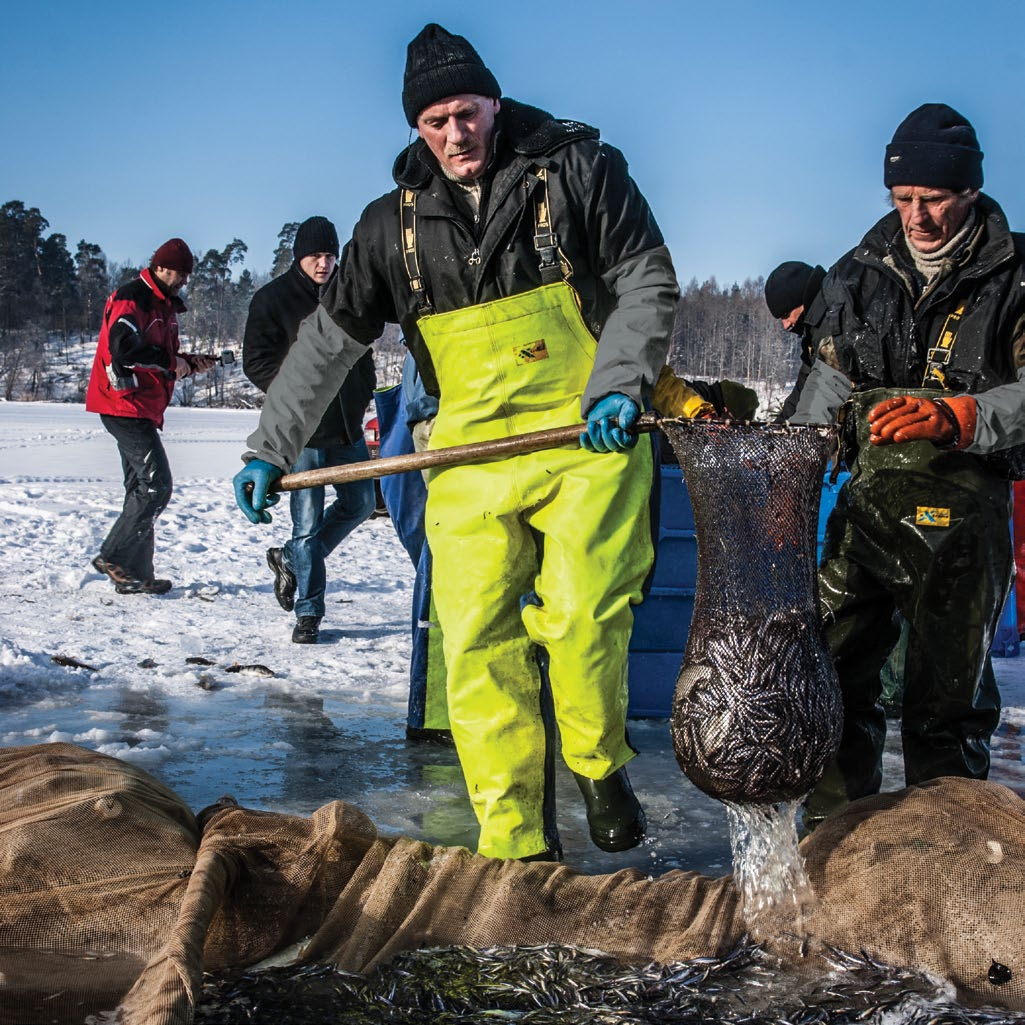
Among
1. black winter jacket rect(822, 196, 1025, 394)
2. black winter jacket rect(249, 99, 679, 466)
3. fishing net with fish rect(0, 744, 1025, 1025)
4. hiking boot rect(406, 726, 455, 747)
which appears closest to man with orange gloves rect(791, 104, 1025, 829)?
black winter jacket rect(822, 196, 1025, 394)

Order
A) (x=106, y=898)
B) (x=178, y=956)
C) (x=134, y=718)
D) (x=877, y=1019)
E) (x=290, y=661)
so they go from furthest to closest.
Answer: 1. (x=290, y=661)
2. (x=134, y=718)
3. (x=106, y=898)
4. (x=877, y=1019)
5. (x=178, y=956)

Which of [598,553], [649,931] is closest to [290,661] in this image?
[598,553]

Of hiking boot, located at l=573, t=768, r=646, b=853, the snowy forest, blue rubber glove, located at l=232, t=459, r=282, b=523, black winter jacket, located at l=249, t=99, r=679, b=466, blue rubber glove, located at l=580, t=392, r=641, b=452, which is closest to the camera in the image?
blue rubber glove, located at l=580, t=392, r=641, b=452

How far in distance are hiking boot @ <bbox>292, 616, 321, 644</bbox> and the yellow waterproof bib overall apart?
3.22 m

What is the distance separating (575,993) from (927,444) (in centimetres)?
185

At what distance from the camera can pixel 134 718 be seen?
4773 mm

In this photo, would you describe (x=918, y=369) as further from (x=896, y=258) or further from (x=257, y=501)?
(x=257, y=501)

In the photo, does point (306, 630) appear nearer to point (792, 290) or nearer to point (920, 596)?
point (792, 290)

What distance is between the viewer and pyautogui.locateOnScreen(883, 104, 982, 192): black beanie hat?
3.17 m

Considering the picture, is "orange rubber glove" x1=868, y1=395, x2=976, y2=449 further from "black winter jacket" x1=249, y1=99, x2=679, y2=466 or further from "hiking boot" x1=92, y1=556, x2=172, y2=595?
"hiking boot" x1=92, y1=556, x2=172, y2=595

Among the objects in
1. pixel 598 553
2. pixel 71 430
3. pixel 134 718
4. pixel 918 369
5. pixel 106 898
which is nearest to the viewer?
pixel 106 898

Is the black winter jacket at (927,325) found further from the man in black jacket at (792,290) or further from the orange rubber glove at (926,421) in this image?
the man in black jacket at (792,290)

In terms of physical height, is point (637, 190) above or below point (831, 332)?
above

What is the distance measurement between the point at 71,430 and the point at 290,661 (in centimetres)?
1949
